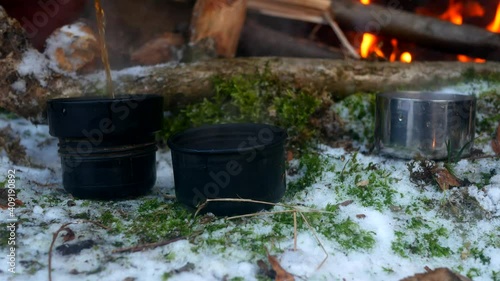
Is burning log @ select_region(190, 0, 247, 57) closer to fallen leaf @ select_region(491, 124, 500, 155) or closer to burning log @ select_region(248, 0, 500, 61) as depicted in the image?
burning log @ select_region(248, 0, 500, 61)

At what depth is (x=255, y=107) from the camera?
346cm

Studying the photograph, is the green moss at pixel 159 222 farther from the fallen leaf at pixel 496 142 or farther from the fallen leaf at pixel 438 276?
the fallen leaf at pixel 496 142

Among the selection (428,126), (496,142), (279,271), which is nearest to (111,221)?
(279,271)

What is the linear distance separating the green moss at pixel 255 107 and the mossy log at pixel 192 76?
70 millimetres

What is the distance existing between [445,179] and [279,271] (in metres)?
1.23

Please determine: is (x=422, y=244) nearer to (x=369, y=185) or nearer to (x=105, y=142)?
(x=369, y=185)

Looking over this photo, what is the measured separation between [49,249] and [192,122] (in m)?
1.54

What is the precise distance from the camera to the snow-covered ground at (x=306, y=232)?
210 centimetres

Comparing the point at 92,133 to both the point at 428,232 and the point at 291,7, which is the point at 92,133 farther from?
the point at 291,7

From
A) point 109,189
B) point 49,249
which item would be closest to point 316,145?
point 109,189

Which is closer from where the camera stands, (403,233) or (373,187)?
(403,233)

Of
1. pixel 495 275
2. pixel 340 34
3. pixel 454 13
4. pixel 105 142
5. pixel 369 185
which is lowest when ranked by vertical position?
pixel 495 275

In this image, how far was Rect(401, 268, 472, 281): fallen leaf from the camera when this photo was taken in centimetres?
211

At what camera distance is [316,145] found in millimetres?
3441
